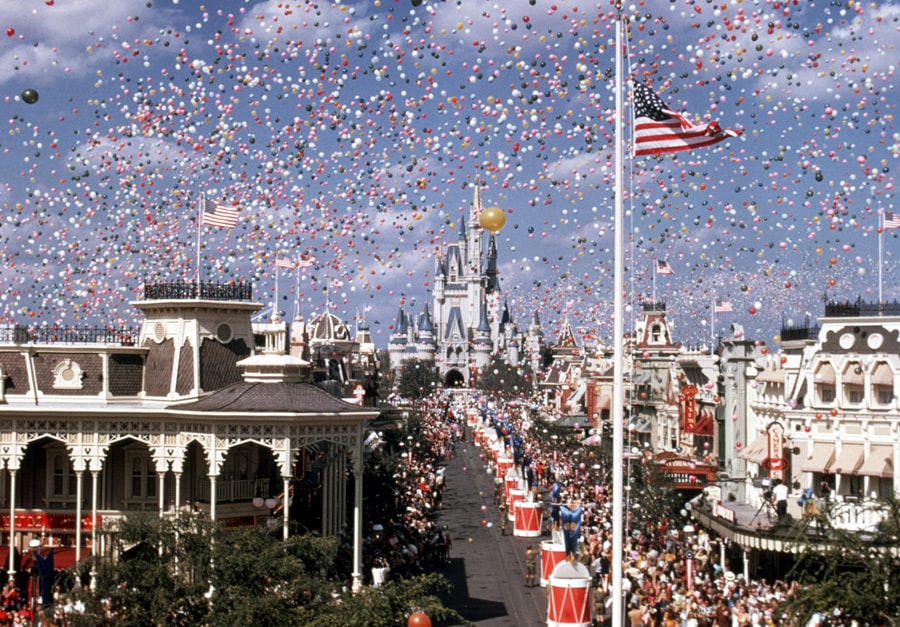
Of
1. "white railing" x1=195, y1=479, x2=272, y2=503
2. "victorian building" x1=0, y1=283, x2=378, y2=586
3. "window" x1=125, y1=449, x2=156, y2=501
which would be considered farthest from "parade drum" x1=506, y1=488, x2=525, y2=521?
"window" x1=125, y1=449, x2=156, y2=501

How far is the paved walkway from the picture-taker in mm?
34438

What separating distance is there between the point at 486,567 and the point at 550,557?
7.76 meters

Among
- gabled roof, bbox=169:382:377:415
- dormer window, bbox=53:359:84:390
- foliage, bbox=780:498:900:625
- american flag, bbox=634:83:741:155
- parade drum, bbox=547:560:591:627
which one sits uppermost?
american flag, bbox=634:83:741:155

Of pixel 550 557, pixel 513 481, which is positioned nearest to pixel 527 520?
pixel 513 481

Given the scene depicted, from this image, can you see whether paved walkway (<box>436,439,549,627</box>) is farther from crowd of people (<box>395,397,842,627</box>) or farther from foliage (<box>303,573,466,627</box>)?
foliage (<box>303,573,466,627</box>)

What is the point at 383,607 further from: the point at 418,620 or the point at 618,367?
the point at 618,367

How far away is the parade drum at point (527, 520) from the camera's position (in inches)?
1956

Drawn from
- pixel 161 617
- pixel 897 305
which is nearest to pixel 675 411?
pixel 897 305

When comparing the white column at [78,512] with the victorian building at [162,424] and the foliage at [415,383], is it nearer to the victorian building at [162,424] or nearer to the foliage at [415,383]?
the victorian building at [162,424]

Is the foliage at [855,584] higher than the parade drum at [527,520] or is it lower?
higher

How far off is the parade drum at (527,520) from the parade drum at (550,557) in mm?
13063

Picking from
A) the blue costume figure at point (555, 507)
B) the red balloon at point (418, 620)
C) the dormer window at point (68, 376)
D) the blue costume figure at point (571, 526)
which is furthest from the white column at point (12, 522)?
the blue costume figure at point (555, 507)

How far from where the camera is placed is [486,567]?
42.7m

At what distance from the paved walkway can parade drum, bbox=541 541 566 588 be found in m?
0.82
